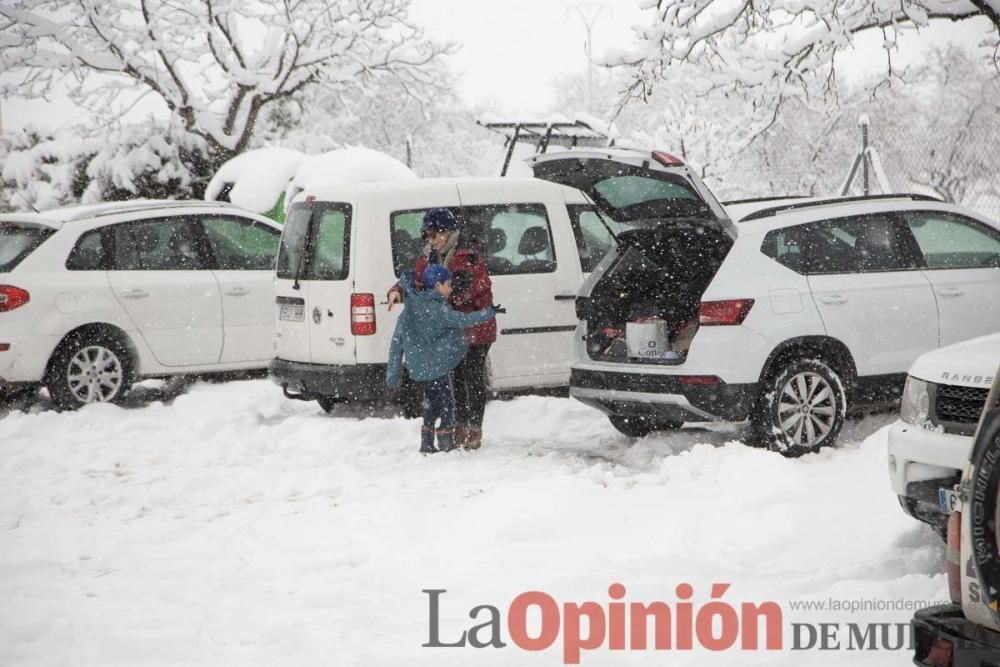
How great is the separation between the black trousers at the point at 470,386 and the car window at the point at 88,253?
3.96m

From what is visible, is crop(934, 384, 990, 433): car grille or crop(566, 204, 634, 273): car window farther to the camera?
crop(566, 204, 634, 273): car window

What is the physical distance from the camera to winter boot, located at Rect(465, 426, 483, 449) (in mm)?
8469

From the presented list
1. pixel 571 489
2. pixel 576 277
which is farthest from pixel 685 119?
pixel 571 489

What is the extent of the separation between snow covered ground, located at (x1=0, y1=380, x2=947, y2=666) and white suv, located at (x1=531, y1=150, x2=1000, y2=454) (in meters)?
0.44

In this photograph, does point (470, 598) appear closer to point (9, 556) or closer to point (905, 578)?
point (905, 578)

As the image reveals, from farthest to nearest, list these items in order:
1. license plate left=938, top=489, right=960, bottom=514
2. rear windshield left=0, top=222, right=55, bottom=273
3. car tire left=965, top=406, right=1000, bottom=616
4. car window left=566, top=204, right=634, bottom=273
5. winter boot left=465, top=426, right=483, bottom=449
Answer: rear windshield left=0, top=222, right=55, bottom=273
car window left=566, top=204, right=634, bottom=273
winter boot left=465, top=426, right=483, bottom=449
license plate left=938, top=489, right=960, bottom=514
car tire left=965, top=406, right=1000, bottom=616

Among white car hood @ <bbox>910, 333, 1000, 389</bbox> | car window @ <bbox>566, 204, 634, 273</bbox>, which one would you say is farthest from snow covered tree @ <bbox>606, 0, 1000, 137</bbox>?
white car hood @ <bbox>910, 333, 1000, 389</bbox>

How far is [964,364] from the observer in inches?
189

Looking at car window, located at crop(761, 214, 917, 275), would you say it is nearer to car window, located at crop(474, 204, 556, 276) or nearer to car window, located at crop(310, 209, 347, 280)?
car window, located at crop(474, 204, 556, 276)

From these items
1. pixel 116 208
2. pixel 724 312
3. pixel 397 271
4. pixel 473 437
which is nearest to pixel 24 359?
pixel 116 208

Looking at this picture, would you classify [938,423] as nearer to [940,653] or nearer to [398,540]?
[940,653]

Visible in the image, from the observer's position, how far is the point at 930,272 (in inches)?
320

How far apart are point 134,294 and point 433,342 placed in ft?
12.1

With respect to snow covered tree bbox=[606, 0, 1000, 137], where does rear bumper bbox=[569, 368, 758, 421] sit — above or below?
below
